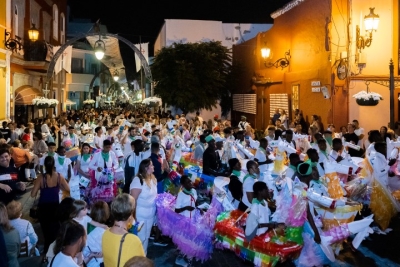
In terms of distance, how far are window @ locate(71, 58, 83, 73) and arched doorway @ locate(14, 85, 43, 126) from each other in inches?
1217

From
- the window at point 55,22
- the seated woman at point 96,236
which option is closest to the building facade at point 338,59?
the seated woman at point 96,236

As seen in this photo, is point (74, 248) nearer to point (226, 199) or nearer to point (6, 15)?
point (226, 199)

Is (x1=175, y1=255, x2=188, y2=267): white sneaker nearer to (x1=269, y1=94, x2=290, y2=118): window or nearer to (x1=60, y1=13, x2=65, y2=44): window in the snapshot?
(x1=269, y1=94, x2=290, y2=118): window

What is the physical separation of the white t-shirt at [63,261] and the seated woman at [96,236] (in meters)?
1.19

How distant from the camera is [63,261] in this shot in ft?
12.7

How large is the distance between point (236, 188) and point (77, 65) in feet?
168

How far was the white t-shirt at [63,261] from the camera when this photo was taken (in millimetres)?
3861

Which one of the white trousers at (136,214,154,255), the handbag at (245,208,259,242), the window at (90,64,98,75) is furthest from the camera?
the window at (90,64,98,75)

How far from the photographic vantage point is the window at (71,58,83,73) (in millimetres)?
54969

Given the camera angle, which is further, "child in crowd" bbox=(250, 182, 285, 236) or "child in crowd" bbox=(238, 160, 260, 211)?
"child in crowd" bbox=(238, 160, 260, 211)

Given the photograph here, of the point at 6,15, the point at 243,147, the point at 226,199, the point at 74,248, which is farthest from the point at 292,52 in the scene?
the point at 74,248

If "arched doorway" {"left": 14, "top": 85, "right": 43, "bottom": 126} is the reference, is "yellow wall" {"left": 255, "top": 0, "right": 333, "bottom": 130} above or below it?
above

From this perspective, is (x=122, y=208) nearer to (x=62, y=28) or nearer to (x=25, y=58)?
(x=25, y=58)

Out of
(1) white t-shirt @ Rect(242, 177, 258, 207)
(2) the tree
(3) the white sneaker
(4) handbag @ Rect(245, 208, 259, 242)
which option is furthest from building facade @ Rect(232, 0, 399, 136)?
(4) handbag @ Rect(245, 208, 259, 242)
